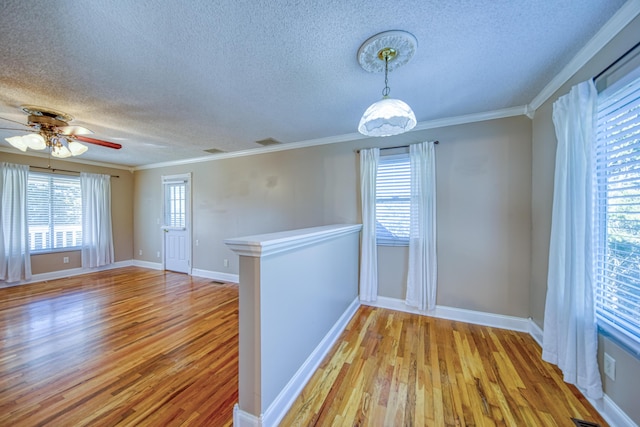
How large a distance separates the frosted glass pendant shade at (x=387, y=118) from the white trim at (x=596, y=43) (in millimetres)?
1199

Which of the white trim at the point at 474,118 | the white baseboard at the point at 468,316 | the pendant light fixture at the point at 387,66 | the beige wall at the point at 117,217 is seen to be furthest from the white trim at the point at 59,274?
the white trim at the point at 474,118

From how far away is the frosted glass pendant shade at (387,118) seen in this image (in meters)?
1.49

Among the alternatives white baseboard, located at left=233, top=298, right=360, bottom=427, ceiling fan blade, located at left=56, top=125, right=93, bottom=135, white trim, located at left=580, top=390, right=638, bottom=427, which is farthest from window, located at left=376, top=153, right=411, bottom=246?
ceiling fan blade, located at left=56, top=125, right=93, bottom=135

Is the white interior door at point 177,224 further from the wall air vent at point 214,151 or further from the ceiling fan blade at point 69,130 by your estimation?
the ceiling fan blade at point 69,130

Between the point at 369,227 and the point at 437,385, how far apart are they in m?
1.77

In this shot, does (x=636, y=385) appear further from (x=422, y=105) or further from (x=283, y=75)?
(x=283, y=75)

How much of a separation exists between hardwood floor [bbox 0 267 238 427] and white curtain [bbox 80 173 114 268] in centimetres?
128

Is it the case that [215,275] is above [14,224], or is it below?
below

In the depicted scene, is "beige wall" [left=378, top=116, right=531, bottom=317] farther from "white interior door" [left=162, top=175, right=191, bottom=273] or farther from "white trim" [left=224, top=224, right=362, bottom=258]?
"white interior door" [left=162, top=175, right=191, bottom=273]

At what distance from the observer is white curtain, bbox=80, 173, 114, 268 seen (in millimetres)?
4871

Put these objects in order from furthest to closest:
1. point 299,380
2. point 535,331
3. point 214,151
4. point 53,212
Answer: point 53,212 < point 214,151 < point 535,331 < point 299,380

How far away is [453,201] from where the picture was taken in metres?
2.81

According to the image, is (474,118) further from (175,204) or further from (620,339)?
(175,204)

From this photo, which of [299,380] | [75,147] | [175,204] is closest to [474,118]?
[299,380]
